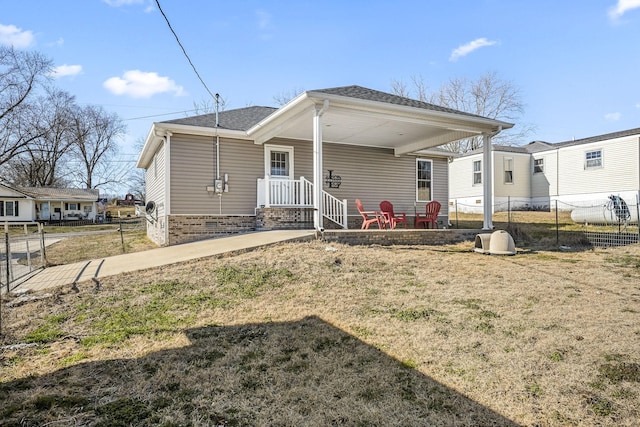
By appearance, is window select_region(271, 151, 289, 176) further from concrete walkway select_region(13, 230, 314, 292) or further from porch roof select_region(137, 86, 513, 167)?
concrete walkway select_region(13, 230, 314, 292)

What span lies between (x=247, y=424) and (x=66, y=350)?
2207 millimetres

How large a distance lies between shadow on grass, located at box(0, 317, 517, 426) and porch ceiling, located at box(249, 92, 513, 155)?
18.7 ft

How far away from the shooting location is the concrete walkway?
6.23m

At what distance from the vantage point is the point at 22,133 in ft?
108

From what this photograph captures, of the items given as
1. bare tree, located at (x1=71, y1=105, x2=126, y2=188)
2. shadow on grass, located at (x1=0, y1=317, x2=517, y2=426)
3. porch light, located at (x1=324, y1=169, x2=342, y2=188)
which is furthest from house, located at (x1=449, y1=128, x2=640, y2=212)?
bare tree, located at (x1=71, y1=105, x2=126, y2=188)

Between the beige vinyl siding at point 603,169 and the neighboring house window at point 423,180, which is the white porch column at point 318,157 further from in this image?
the beige vinyl siding at point 603,169

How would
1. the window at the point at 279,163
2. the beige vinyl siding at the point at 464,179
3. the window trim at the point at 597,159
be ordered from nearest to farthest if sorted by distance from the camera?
1. the window at the point at 279,163
2. the window trim at the point at 597,159
3. the beige vinyl siding at the point at 464,179

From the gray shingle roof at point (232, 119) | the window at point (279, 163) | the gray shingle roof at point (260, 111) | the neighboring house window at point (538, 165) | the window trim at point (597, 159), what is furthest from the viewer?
the neighboring house window at point (538, 165)

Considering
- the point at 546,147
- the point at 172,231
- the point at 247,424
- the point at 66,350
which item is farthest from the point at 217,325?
the point at 546,147

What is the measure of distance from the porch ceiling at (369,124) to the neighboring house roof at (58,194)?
30529 millimetres

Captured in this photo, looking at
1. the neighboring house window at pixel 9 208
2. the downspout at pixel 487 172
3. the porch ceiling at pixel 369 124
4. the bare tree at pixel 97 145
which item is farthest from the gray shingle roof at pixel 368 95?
the bare tree at pixel 97 145

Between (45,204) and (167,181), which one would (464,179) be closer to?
(167,181)

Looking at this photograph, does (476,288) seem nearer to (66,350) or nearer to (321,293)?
(321,293)

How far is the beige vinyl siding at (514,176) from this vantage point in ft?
64.0
